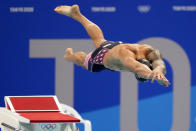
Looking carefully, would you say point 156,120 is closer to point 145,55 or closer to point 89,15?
point 89,15

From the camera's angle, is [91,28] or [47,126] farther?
[91,28]

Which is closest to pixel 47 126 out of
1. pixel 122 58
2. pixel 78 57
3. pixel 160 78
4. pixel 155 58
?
pixel 78 57

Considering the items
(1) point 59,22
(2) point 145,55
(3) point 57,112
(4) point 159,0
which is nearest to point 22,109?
(3) point 57,112

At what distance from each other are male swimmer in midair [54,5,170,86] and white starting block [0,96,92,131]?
714 millimetres

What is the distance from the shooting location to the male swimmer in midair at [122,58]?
630cm

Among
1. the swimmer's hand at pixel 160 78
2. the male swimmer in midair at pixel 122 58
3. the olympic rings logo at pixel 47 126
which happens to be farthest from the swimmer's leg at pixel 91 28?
the swimmer's hand at pixel 160 78

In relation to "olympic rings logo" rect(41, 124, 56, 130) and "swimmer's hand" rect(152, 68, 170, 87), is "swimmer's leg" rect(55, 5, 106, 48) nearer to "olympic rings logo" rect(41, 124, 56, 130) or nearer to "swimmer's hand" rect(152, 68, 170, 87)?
"olympic rings logo" rect(41, 124, 56, 130)

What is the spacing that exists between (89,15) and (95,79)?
1.08m

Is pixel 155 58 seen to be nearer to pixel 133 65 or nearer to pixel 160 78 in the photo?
pixel 133 65

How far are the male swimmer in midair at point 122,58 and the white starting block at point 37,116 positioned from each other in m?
0.71

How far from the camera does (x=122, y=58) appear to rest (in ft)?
22.5

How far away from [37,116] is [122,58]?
1354 millimetres

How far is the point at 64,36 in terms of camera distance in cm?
972

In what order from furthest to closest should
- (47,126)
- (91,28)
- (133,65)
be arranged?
(91,28) < (47,126) < (133,65)
